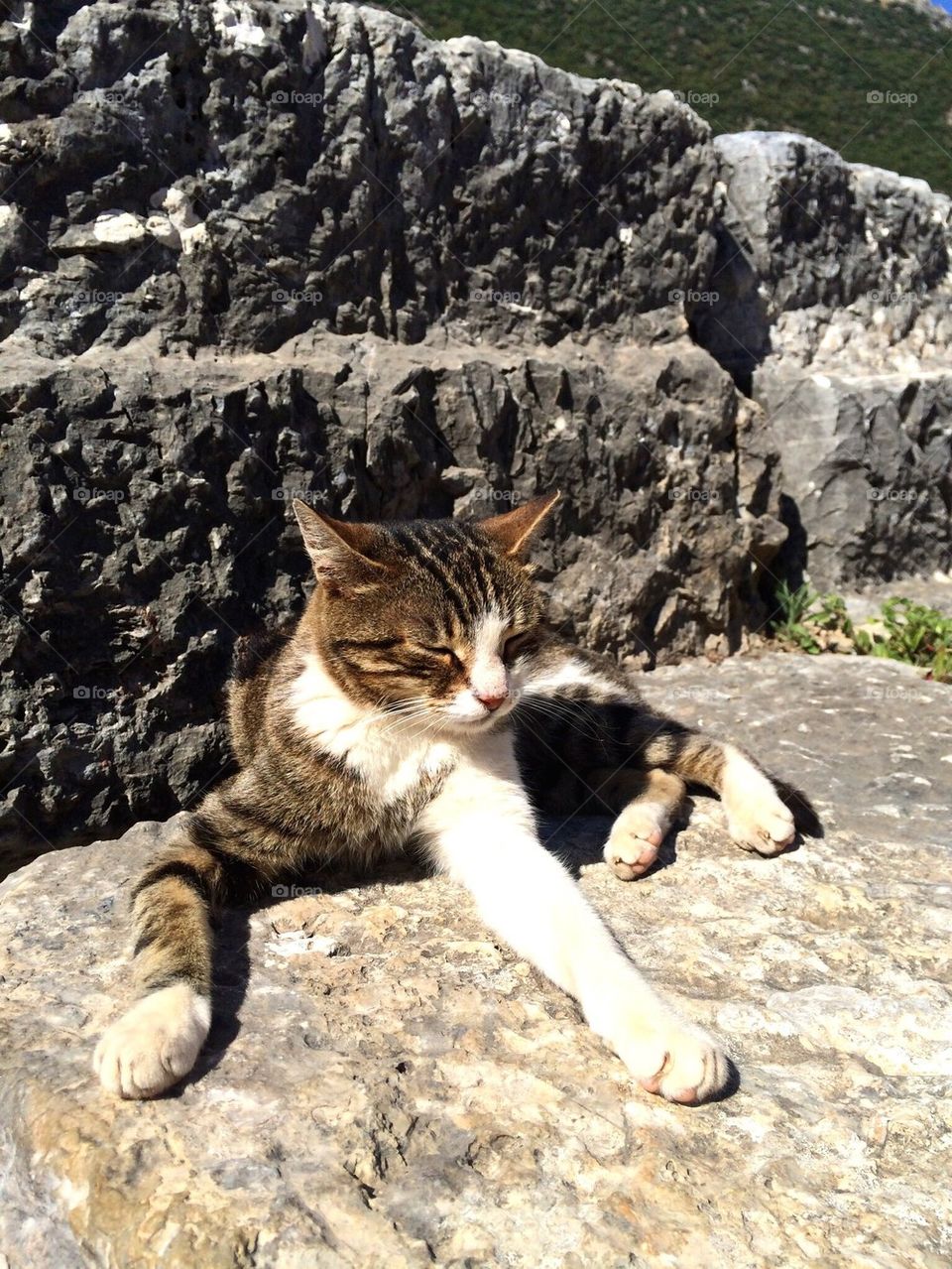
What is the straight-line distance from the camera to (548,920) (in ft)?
8.62

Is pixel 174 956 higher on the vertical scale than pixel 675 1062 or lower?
lower

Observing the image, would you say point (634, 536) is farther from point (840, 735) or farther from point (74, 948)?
point (74, 948)

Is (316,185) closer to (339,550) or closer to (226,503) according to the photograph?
(226,503)

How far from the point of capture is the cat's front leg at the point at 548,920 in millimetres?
2172

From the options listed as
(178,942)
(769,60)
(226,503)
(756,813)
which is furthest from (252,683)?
(769,60)

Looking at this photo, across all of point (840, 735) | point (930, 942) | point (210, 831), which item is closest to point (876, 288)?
point (840, 735)

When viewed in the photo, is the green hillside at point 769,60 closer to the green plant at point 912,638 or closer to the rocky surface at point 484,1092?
the green plant at point 912,638

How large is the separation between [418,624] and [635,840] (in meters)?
1.01

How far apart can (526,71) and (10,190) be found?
2.54 metres

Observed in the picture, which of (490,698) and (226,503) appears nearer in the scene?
(490,698)

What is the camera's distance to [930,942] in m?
2.79

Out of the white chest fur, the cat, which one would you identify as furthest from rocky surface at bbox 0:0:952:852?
the white chest fur

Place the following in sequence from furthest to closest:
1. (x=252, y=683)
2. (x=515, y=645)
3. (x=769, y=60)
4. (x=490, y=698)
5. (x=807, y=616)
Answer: (x=769, y=60)
(x=807, y=616)
(x=252, y=683)
(x=515, y=645)
(x=490, y=698)

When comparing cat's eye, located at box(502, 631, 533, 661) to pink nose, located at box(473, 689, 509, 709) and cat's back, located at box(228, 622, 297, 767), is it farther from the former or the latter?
cat's back, located at box(228, 622, 297, 767)
